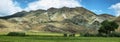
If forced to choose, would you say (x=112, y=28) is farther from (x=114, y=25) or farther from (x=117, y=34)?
(x=117, y=34)

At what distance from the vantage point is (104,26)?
574 feet

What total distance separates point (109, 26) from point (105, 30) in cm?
339

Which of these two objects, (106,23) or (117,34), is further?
(106,23)

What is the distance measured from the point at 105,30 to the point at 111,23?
7.02 metres

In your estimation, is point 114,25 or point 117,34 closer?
point 117,34

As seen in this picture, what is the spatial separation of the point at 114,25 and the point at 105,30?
25.3ft

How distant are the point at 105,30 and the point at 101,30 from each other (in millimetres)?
3396

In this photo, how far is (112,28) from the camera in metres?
176

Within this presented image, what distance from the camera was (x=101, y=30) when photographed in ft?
580

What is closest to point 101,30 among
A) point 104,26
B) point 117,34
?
point 104,26

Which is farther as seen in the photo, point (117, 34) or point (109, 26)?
point (109, 26)

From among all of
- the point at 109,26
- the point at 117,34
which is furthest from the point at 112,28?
the point at 117,34

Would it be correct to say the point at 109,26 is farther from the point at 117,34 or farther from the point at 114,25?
the point at 117,34

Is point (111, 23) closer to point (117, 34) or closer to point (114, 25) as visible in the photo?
point (114, 25)
